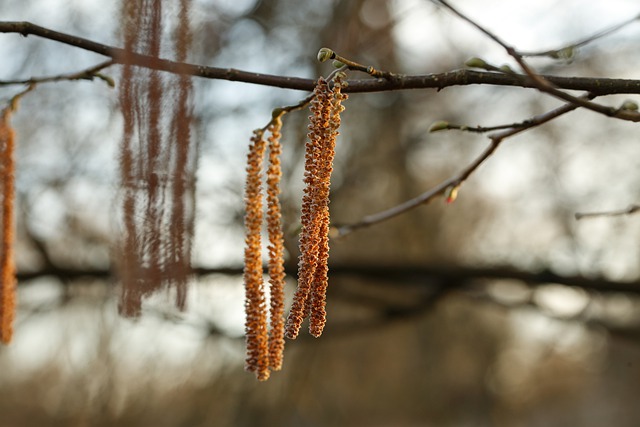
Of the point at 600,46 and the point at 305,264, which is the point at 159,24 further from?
the point at 600,46

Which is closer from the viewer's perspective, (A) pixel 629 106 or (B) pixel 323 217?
(B) pixel 323 217

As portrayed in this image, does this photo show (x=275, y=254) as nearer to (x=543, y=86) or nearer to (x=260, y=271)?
(x=260, y=271)

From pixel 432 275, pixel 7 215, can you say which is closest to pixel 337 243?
pixel 432 275

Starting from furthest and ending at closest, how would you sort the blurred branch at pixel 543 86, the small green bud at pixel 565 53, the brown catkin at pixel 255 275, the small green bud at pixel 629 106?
the small green bud at pixel 565 53 < the small green bud at pixel 629 106 < the brown catkin at pixel 255 275 < the blurred branch at pixel 543 86

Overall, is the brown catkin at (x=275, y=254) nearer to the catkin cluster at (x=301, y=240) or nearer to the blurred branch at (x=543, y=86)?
the catkin cluster at (x=301, y=240)

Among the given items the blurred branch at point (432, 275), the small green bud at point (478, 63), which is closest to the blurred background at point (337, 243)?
the blurred branch at point (432, 275)

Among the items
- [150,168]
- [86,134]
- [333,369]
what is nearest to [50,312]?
[86,134]
